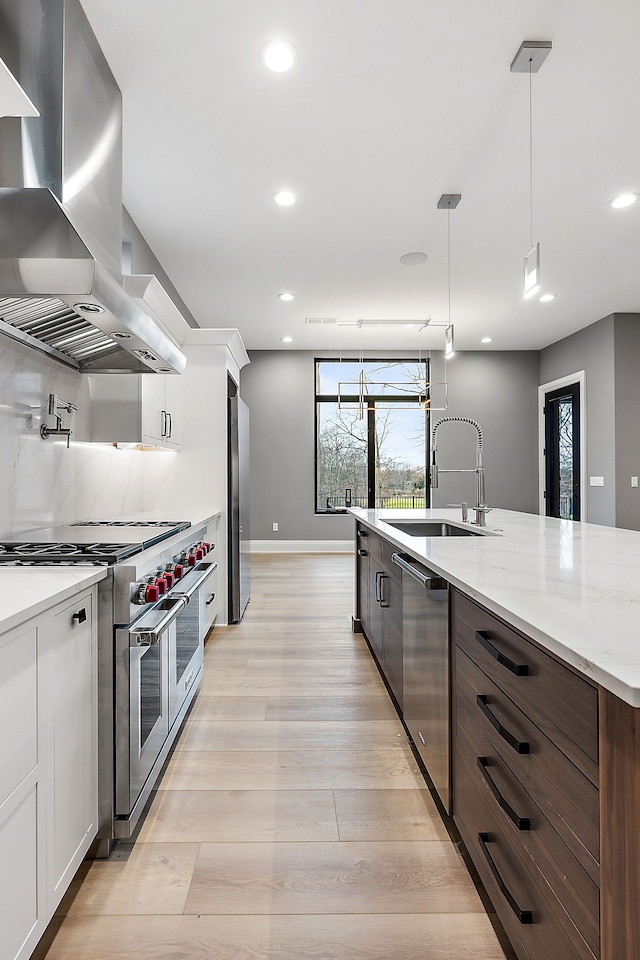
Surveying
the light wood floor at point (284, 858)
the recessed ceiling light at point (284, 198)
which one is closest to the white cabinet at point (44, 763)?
the light wood floor at point (284, 858)

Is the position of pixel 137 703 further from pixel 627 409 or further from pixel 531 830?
pixel 627 409

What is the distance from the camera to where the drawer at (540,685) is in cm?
90

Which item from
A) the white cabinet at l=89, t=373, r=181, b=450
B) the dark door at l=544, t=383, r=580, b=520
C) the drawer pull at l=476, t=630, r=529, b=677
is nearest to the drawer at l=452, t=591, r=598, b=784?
the drawer pull at l=476, t=630, r=529, b=677

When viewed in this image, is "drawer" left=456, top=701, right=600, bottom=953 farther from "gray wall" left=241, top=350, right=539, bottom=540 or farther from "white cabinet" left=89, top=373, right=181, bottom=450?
"gray wall" left=241, top=350, right=539, bottom=540

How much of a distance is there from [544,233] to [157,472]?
334cm

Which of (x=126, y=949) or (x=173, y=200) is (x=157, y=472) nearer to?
(x=173, y=200)

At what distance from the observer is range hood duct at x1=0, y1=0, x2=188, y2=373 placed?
160 centimetres

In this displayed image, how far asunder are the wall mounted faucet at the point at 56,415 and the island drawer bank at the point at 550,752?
1.75 m

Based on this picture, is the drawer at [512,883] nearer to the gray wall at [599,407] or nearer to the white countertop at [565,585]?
the white countertop at [565,585]

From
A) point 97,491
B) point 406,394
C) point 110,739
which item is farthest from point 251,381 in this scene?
point 110,739

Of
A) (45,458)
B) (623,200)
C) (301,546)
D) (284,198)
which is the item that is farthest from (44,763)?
(301,546)

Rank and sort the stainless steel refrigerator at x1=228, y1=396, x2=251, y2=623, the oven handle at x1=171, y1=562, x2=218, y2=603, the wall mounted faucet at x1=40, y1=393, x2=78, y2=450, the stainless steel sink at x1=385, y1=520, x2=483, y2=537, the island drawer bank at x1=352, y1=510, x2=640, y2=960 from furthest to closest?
the stainless steel refrigerator at x1=228, y1=396, x2=251, y2=623
the stainless steel sink at x1=385, y1=520, x2=483, y2=537
the wall mounted faucet at x1=40, y1=393, x2=78, y2=450
the oven handle at x1=171, y1=562, x2=218, y2=603
the island drawer bank at x1=352, y1=510, x2=640, y2=960

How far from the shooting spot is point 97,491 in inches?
131

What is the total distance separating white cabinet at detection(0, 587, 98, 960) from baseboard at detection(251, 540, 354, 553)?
6.62 m
